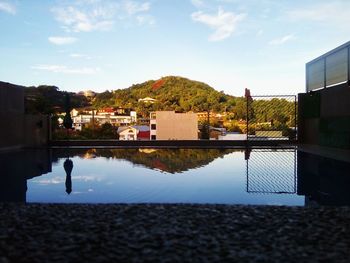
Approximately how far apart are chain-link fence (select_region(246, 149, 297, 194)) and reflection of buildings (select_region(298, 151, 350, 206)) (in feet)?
0.53

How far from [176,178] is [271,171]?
77.1 inches

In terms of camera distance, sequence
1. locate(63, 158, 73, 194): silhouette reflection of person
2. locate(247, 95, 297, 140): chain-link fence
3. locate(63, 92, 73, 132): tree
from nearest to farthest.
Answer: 1. locate(63, 158, 73, 194): silhouette reflection of person
2. locate(63, 92, 73, 132): tree
3. locate(247, 95, 297, 140): chain-link fence

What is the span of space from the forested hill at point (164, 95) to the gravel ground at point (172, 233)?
1349cm

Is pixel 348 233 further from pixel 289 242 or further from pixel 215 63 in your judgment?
pixel 215 63

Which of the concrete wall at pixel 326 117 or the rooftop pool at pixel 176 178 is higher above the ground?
the concrete wall at pixel 326 117

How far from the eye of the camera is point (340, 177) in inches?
224

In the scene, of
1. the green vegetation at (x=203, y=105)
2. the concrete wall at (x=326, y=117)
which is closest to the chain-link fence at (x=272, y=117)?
the green vegetation at (x=203, y=105)

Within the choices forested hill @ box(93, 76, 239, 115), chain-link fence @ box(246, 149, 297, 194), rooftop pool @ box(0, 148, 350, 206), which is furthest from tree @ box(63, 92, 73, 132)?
forested hill @ box(93, 76, 239, 115)

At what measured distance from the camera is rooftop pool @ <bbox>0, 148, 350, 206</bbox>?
14.5ft

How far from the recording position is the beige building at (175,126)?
14400mm

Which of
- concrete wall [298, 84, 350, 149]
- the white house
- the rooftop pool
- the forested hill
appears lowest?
the rooftop pool

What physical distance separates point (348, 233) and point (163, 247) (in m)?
1.41

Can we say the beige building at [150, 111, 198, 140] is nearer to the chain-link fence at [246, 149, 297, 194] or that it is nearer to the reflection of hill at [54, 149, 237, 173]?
the reflection of hill at [54, 149, 237, 173]

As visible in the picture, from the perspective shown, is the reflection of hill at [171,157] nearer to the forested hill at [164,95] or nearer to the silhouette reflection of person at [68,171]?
the silhouette reflection of person at [68,171]
